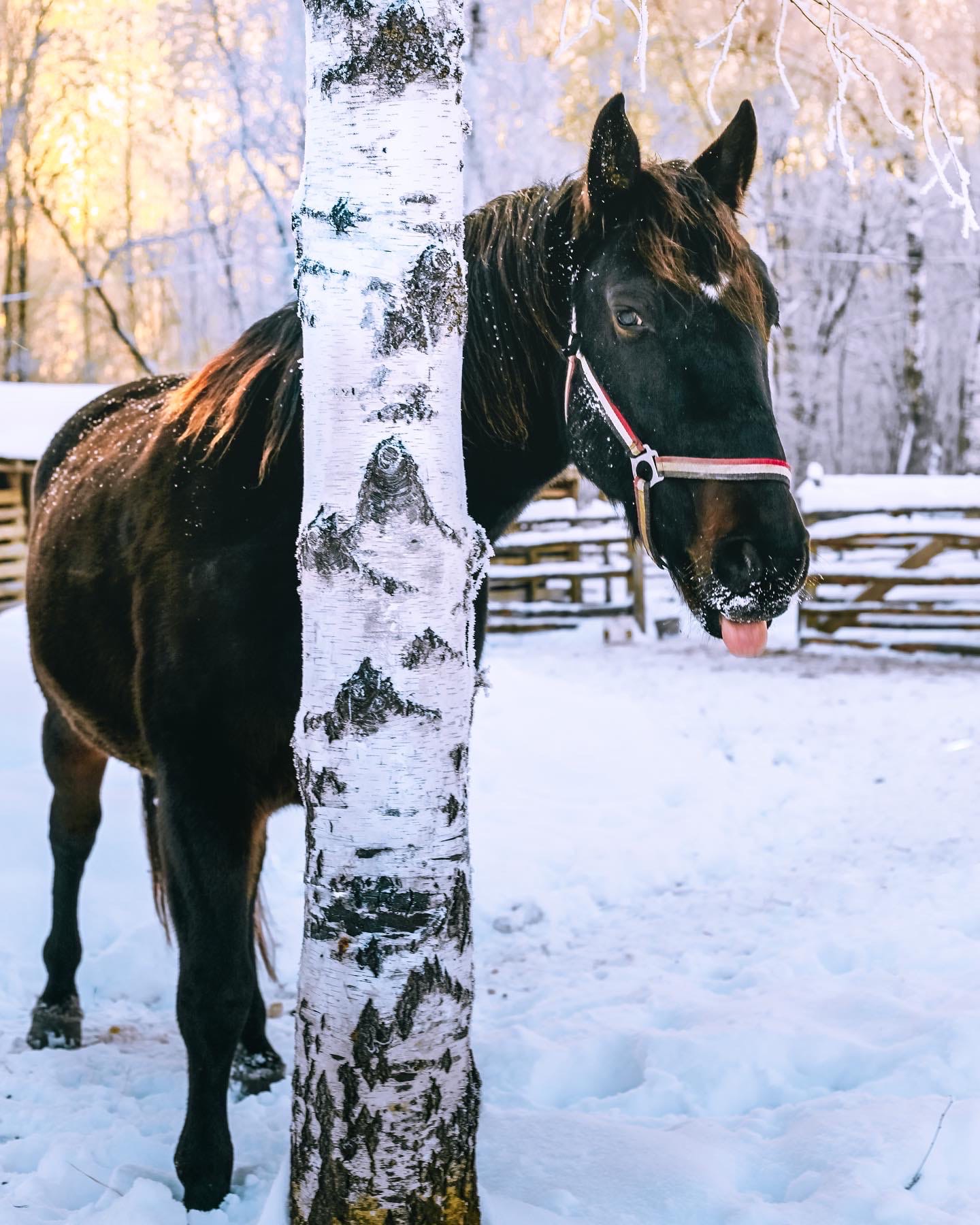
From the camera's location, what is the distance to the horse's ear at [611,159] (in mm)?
2092

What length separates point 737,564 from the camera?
1950mm

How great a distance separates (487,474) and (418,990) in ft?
3.83

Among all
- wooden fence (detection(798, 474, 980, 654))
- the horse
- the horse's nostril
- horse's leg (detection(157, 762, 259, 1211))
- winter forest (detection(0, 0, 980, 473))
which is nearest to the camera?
the horse's nostril

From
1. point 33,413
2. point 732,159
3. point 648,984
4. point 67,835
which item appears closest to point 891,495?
point 648,984

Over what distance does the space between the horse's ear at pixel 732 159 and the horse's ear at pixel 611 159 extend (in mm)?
270

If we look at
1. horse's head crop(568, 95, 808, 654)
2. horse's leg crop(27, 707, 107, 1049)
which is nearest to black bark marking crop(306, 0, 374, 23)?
horse's head crop(568, 95, 808, 654)

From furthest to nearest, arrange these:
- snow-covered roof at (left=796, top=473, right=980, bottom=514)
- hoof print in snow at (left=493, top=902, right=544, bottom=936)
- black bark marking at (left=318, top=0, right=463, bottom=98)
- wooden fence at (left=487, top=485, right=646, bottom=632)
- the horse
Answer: wooden fence at (left=487, top=485, right=646, bottom=632) → snow-covered roof at (left=796, top=473, right=980, bottom=514) → hoof print in snow at (left=493, top=902, right=544, bottom=936) → the horse → black bark marking at (left=318, top=0, right=463, bottom=98)

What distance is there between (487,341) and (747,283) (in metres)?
0.58

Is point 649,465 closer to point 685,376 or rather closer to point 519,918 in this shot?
point 685,376

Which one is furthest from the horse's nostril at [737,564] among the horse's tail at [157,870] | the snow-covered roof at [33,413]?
the snow-covered roof at [33,413]

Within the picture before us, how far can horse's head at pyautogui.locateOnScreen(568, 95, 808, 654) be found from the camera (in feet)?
6.45

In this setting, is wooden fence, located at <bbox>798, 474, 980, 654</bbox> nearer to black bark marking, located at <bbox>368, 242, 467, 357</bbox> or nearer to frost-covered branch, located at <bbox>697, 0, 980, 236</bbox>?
frost-covered branch, located at <bbox>697, 0, 980, 236</bbox>

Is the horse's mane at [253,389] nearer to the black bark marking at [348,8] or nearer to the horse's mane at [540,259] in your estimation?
the horse's mane at [540,259]

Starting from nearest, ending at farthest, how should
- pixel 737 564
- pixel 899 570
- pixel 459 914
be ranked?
pixel 459 914
pixel 737 564
pixel 899 570
